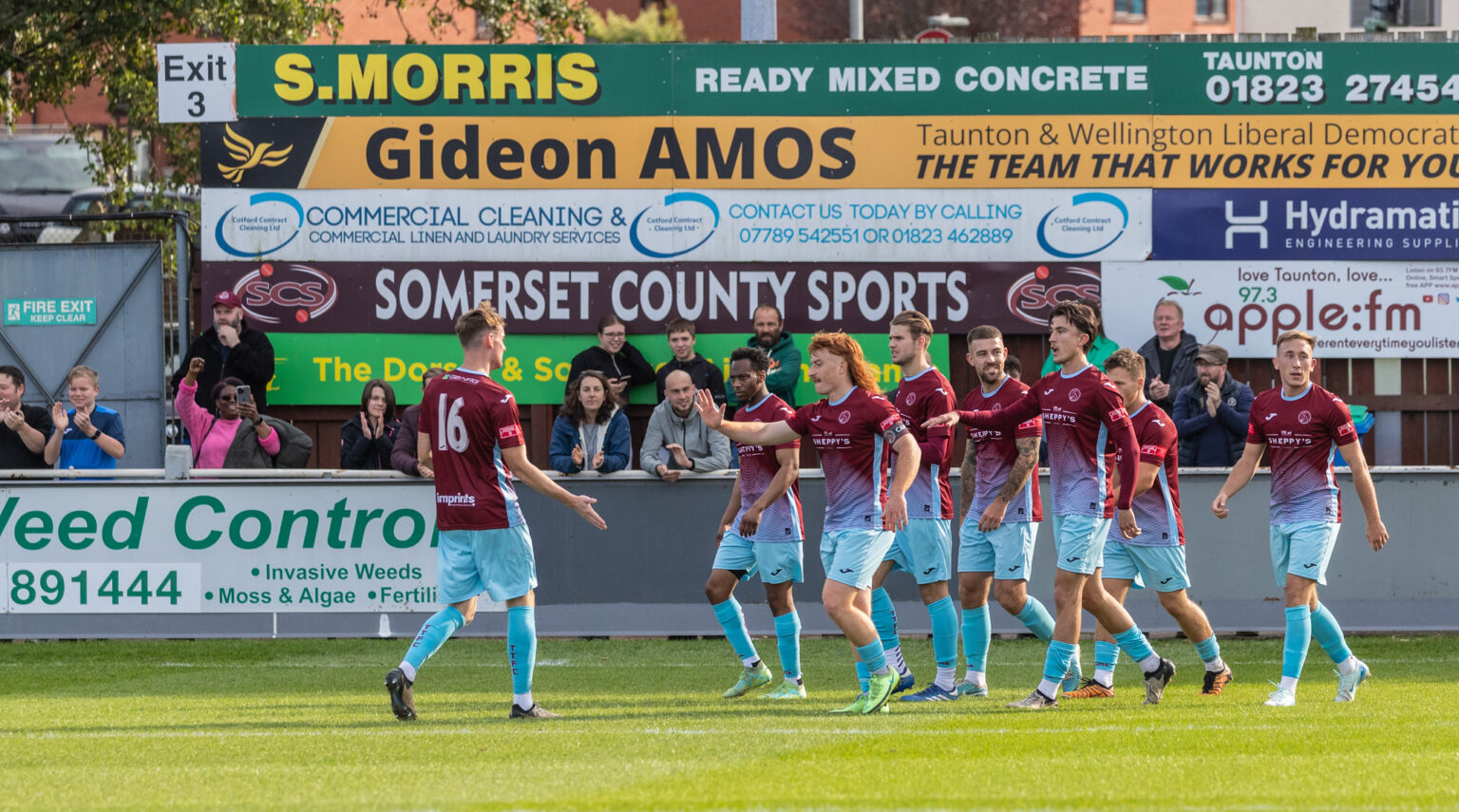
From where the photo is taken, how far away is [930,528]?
9875 mm

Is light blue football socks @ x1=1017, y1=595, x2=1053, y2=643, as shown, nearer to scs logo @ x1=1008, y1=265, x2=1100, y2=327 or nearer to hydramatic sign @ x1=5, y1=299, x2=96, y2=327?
scs logo @ x1=1008, y1=265, x2=1100, y2=327

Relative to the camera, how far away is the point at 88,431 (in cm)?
1316

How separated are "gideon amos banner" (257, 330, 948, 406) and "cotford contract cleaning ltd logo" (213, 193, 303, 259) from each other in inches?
31.7

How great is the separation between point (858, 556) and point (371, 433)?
5833 mm

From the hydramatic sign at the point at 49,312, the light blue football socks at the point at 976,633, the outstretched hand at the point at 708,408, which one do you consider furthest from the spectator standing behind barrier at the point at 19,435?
the light blue football socks at the point at 976,633

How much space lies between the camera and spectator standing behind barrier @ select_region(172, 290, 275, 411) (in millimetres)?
14312

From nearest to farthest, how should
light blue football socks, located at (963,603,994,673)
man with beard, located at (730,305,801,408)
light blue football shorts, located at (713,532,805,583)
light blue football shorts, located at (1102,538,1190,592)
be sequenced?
light blue football socks, located at (963,603,994,673) → light blue football shorts, located at (1102,538,1190,592) → light blue football shorts, located at (713,532,805,583) → man with beard, located at (730,305,801,408)

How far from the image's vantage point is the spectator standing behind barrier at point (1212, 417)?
13.3 metres

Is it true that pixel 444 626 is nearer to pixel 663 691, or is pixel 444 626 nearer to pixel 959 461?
pixel 663 691

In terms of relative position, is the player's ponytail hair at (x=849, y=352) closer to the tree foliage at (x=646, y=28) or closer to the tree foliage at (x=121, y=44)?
the tree foliage at (x=121, y=44)

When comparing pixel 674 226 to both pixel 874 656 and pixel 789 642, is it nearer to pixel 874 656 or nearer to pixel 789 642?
pixel 789 642

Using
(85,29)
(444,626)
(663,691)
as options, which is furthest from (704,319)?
(85,29)

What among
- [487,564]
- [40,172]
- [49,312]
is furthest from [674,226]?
[40,172]

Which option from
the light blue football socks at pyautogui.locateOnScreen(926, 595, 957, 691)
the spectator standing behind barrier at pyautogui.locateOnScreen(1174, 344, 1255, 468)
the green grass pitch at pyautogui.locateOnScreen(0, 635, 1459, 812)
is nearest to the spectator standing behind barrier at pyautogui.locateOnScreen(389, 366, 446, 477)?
the green grass pitch at pyautogui.locateOnScreen(0, 635, 1459, 812)
